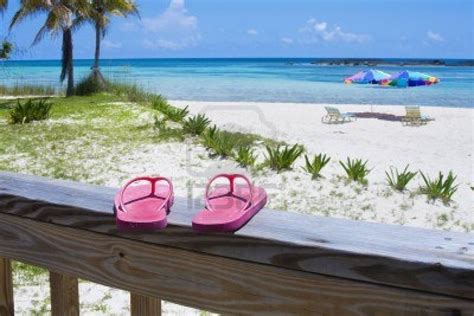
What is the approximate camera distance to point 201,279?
2.99 ft

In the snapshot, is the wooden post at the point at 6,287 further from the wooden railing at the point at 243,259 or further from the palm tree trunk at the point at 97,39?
the palm tree trunk at the point at 97,39

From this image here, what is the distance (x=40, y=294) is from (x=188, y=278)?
114 inches

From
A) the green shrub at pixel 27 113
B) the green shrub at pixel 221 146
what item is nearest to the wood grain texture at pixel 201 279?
the green shrub at pixel 221 146

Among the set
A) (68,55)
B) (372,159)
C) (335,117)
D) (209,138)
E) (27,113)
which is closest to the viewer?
(209,138)

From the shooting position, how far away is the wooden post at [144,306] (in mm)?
999

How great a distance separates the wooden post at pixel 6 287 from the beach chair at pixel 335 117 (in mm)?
15589

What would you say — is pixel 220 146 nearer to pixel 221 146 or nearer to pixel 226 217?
pixel 221 146

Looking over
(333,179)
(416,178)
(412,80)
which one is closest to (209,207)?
(333,179)

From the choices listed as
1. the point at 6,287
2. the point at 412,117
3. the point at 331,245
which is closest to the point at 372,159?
the point at 412,117

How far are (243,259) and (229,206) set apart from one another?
0.31 feet

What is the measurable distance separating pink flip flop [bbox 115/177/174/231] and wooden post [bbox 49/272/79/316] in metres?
0.27

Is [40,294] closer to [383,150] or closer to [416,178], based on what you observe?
[416,178]

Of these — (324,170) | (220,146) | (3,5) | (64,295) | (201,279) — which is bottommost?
(324,170)

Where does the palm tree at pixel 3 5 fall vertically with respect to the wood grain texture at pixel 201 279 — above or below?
above
